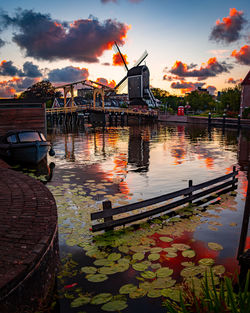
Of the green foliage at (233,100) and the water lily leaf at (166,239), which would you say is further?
the green foliage at (233,100)

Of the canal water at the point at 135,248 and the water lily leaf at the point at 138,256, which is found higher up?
the water lily leaf at the point at 138,256

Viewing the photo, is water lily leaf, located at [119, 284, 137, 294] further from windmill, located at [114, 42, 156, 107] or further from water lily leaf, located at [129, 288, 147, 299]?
windmill, located at [114, 42, 156, 107]

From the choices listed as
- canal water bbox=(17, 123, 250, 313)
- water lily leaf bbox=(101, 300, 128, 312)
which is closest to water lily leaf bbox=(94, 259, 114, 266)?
canal water bbox=(17, 123, 250, 313)

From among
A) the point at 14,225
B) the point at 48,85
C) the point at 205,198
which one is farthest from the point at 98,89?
the point at 48,85

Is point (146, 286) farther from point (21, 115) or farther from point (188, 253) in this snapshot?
point (21, 115)

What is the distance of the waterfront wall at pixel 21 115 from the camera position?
20.9m

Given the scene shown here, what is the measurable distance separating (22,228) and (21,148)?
1158 cm

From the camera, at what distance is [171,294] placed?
16.6 feet

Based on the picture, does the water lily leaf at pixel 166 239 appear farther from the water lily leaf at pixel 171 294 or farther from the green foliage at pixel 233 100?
the green foliage at pixel 233 100

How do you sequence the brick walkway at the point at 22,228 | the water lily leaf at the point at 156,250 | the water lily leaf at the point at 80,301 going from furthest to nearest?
1. the water lily leaf at the point at 156,250
2. the water lily leaf at the point at 80,301
3. the brick walkway at the point at 22,228

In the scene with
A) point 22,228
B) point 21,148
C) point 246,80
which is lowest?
point 22,228

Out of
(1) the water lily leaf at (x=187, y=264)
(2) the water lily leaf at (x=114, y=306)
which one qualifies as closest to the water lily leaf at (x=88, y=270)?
(2) the water lily leaf at (x=114, y=306)

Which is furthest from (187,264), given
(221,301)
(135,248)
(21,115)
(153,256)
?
(21,115)

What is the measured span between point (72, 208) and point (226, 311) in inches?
280
